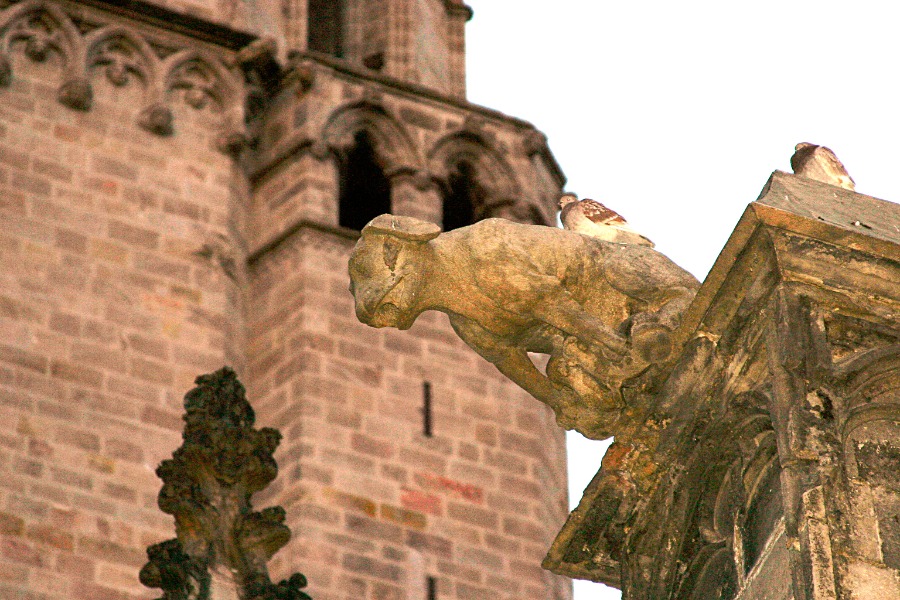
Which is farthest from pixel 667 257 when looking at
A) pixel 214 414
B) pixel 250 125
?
pixel 250 125

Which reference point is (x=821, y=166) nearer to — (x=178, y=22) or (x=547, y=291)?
(x=547, y=291)

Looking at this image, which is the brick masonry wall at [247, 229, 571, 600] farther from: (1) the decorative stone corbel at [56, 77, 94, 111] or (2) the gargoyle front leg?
(2) the gargoyle front leg

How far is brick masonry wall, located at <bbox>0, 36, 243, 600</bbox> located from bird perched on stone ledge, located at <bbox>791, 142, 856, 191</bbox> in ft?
33.2

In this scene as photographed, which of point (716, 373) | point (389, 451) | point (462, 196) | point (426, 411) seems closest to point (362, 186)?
point (462, 196)

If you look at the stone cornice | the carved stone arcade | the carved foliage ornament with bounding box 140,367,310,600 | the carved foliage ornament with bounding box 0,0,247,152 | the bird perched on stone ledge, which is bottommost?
the carved stone arcade

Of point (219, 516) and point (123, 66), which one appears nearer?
point (219, 516)

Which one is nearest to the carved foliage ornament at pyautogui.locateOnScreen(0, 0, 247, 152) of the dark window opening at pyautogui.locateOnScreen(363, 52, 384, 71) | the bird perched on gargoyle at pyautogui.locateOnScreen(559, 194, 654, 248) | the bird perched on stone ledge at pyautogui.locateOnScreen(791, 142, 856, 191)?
the dark window opening at pyautogui.locateOnScreen(363, 52, 384, 71)

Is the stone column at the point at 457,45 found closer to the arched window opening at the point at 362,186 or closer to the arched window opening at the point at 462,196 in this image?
the arched window opening at the point at 462,196

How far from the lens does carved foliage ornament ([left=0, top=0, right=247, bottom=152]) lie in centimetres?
1984

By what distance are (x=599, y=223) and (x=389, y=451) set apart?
11.2 m

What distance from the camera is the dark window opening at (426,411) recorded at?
1895cm

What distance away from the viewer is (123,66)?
2033cm

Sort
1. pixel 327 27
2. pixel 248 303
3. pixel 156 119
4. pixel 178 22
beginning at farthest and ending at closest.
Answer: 1. pixel 327 27
2. pixel 178 22
3. pixel 156 119
4. pixel 248 303

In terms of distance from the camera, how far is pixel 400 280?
23.0 ft
